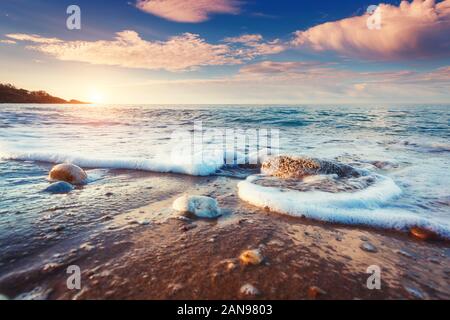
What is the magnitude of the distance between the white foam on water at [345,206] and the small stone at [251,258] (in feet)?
3.59

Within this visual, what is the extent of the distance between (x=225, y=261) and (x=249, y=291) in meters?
0.38

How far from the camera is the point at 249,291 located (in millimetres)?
1829

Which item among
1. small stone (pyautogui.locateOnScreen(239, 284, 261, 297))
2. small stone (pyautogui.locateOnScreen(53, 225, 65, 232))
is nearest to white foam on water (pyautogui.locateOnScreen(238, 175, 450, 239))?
small stone (pyautogui.locateOnScreen(239, 284, 261, 297))

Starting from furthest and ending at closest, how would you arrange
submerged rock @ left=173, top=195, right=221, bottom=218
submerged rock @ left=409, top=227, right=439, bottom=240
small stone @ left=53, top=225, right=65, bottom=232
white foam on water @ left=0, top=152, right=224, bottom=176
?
white foam on water @ left=0, top=152, right=224, bottom=176
submerged rock @ left=173, top=195, right=221, bottom=218
submerged rock @ left=409, top=227, right=439, bottom=240
small stone @ left=53, top=225, right=65, bottom=232

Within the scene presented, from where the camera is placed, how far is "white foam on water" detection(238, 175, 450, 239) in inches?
117

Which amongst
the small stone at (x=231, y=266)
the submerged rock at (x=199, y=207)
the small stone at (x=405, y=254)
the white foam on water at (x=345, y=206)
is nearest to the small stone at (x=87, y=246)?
the submerged rock at (x=199, y=207)

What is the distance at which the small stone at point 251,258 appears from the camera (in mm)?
2150

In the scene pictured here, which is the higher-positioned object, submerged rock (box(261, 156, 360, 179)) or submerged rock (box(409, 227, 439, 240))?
submerged rock (box(261, 156, 360, 179))

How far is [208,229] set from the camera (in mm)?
2729

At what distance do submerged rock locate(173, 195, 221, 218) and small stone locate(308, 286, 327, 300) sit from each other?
1.36 metres

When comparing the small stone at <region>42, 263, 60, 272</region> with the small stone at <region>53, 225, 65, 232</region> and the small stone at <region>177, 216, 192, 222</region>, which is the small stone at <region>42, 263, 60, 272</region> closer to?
the small stone at <region>53, 225, 65, 232</region>

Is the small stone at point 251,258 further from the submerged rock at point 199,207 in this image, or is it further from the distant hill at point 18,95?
the distant hill at point 18,95
